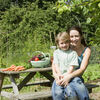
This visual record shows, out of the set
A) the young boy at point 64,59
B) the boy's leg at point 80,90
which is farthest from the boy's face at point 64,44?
the boy's leg at point 80,90

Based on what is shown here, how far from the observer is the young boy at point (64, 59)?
3178mm

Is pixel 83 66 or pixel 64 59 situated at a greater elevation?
pixel 64 59

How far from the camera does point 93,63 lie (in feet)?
33.5

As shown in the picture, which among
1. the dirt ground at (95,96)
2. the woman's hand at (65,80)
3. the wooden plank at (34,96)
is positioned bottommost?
the dirt ground at (95,96)

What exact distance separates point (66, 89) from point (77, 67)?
0.47 metres

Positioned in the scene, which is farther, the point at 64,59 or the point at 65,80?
the point at 64,59

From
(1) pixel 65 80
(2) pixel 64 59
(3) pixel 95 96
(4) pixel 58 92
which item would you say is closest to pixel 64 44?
(2) pixel 64 59

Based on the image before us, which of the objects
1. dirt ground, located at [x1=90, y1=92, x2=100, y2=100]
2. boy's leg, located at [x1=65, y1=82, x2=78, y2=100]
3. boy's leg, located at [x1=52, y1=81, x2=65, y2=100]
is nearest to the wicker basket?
boy's leg, located at [x1=52, y1=81, x2=65, y2=100]

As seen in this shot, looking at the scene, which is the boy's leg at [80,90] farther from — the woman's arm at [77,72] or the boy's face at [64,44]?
the boy's face at [64,44]

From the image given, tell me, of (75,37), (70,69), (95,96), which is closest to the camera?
(70,69)

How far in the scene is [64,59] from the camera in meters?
3.26

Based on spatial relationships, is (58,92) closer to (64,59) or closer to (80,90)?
→ (80,90)

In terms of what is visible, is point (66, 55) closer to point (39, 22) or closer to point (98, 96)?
point (98, 96)

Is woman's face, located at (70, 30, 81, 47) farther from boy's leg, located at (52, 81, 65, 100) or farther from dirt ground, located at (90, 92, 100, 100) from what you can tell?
dirt ground, located at (90, 92, 100, 100)
